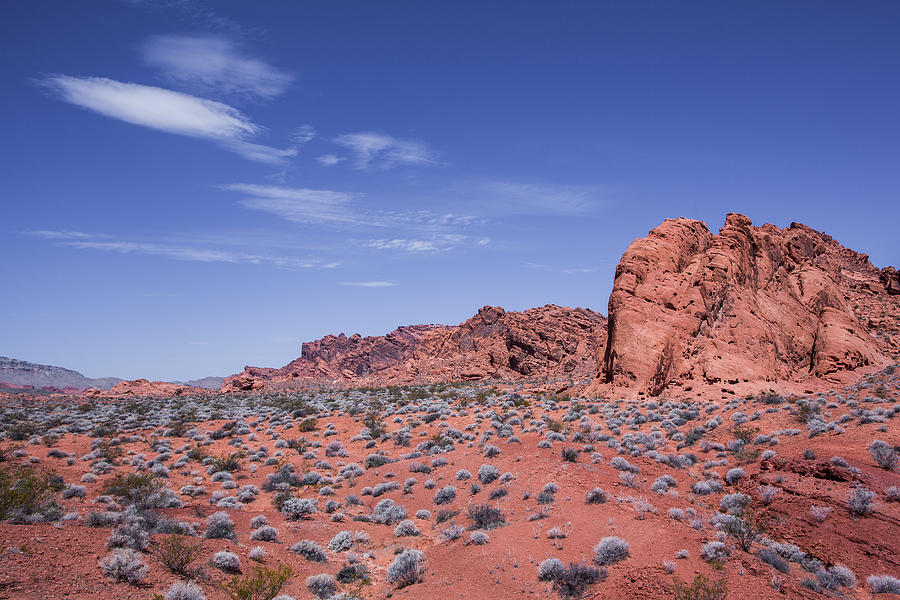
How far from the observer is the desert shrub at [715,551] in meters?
7.08

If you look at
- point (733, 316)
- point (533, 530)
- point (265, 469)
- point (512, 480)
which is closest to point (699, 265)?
point (733, 316)

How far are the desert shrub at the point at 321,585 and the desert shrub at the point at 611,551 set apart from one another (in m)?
4.47

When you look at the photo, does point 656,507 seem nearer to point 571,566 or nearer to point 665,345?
point 571,566

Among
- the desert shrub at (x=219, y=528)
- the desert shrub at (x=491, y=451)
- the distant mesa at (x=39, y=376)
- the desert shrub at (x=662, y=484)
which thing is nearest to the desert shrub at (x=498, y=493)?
the desert shrub at (x=491, y=451)

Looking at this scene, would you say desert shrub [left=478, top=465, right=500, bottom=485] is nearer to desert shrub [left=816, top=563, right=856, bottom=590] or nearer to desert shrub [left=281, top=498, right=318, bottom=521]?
desert shrub [left=281, top=498, right=318, bottom=521]

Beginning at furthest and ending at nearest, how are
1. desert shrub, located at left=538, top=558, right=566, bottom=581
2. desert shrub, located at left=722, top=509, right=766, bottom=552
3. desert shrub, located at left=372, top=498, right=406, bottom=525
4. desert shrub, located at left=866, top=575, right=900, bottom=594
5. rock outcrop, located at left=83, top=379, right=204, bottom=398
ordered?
1. rock outcrop, located at left=83, top=379, right=204, bottom=398
2. desert shrub, located at left=372, top=498, right=406, bottom=525
3. desert shrub, located at left=722, top=509, right=766, bottom=552
4. desert shrub, located at left=538, top=558, right=566, bottom=581
5. desert shrub, located at left=866, top=575, right=900, bottom=594

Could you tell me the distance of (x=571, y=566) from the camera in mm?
7398

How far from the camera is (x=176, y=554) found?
6996 mm

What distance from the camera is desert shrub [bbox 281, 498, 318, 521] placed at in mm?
11148

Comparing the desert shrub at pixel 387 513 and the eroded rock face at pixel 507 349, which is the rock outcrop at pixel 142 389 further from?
the desert shrub at pixel 387 513

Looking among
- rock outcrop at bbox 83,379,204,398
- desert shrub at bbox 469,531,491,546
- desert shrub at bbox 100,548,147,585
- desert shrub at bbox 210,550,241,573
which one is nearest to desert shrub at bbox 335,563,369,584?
desert shrub at bbox 210,550,241,573

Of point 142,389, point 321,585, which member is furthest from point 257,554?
point 142,389

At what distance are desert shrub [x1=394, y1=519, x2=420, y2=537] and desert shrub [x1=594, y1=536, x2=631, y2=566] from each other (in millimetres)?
4339

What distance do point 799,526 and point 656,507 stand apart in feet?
8.01
